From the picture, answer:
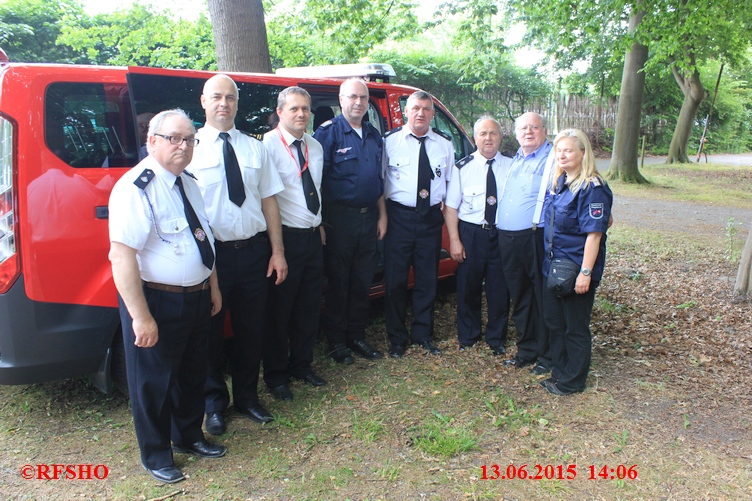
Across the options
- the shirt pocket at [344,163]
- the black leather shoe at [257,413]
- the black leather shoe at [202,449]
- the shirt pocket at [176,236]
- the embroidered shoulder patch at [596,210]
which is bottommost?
the black leather shoe at [257,413]

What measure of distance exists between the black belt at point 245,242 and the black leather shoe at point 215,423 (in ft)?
3.29

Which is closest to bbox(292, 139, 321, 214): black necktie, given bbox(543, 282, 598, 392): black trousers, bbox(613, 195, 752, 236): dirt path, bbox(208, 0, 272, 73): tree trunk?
bbox(543, 282, 598, 392): black trousers

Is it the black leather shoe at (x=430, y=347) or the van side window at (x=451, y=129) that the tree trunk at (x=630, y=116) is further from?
the black leather shoe at (x=430, y=347)

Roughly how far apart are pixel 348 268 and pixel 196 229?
1567 mm

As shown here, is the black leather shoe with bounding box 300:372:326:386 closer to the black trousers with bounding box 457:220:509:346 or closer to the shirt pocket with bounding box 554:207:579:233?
the black trousers with bounding box 457:220:509:346

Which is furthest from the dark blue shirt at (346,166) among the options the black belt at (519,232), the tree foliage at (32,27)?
the tree foliage at (32,27)

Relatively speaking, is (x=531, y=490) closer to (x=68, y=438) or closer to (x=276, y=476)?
(x=276, y=476)

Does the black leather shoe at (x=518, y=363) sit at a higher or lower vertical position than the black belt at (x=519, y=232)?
lower

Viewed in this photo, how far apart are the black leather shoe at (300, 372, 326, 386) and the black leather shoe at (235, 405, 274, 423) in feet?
1.56

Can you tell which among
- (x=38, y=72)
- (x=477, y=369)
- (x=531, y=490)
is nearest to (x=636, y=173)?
(x=477, y=369)

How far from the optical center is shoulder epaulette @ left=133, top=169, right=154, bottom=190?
2.49m

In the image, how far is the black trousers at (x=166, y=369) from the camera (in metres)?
2.66

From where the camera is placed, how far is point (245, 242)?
10.4 ft

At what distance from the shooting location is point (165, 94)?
336 cm
